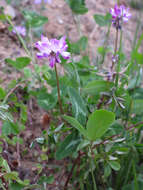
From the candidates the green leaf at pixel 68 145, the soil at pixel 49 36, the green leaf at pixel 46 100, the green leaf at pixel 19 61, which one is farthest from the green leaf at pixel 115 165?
the green leaf at pixel 19 61

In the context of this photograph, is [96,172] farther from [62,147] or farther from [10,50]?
[10,50]

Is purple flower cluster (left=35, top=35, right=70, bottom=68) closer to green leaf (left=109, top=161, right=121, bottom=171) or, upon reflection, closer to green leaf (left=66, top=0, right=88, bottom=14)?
green leaf (left=109, top=161, right=121, bottom=171)

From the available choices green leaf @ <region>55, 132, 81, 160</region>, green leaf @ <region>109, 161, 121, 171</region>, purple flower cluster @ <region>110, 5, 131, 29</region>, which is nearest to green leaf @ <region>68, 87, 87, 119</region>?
green leaf @ <region>55, 132, 81, 160</region>

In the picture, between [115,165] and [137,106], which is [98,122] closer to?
[115,165]

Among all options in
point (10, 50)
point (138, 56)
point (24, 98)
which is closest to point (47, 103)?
point (24, 98)

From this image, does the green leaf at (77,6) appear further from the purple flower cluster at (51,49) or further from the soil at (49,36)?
the purple flower cluster at (51,49)

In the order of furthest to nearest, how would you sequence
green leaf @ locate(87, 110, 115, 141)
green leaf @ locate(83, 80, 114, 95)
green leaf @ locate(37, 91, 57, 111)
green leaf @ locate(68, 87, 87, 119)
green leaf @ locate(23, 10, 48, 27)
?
green leaf @ locate(23, 10, 48, 27), green leaf @ locate(37, 91, 57, 111), green leaf @ locate(83, 80, 114, 95), green leaf @ locate(68, 87, 87, 119), green leaf @ locate(87, 110, 115, 141)
